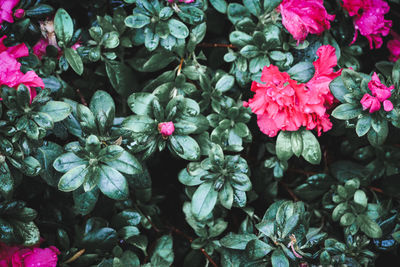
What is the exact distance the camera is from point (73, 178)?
105cm

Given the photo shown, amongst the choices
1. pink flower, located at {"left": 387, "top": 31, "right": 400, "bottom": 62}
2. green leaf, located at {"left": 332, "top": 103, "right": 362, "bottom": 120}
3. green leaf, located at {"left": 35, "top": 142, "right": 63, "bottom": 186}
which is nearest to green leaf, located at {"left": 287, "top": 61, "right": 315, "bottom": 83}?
green leaf, located at {"left": 332, "top": 103, "right": 362, "bottom": 120}

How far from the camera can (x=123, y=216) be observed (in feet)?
4.26

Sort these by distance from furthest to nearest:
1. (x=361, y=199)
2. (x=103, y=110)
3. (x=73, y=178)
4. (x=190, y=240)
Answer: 1. (x=190, y=240)
2. (x=361, y=199)
3. (x=103, y=110)
4. (x=73, y=178)

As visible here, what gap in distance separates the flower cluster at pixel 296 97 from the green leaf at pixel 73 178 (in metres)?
0.52

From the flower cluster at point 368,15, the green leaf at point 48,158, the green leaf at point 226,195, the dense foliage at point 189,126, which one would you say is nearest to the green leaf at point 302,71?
the dense foliage at point 189,126

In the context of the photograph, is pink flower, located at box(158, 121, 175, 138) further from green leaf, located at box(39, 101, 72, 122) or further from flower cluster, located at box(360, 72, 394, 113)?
flower cluster, located at box(360, 72, 394, 113)

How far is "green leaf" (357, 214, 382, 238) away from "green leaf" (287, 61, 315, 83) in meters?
0.48

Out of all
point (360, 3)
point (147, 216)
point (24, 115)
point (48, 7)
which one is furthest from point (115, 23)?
point (360, 3)

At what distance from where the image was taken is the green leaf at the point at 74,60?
118 cm

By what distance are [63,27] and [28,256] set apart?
0.69 metres

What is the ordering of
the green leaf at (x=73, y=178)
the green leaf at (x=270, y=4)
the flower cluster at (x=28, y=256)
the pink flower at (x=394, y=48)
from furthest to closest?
the pink flower at (x=394, y=48), the green leaf at (x=270, y=4), the flower cluster at (x=28, y=256), the green leaf at (x=73, y=178)

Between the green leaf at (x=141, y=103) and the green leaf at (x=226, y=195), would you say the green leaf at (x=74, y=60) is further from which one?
the green leaf at (x=226, y=195)

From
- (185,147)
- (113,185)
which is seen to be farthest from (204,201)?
(113,185)

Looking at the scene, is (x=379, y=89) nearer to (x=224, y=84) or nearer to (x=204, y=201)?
(x=224, y=84)
